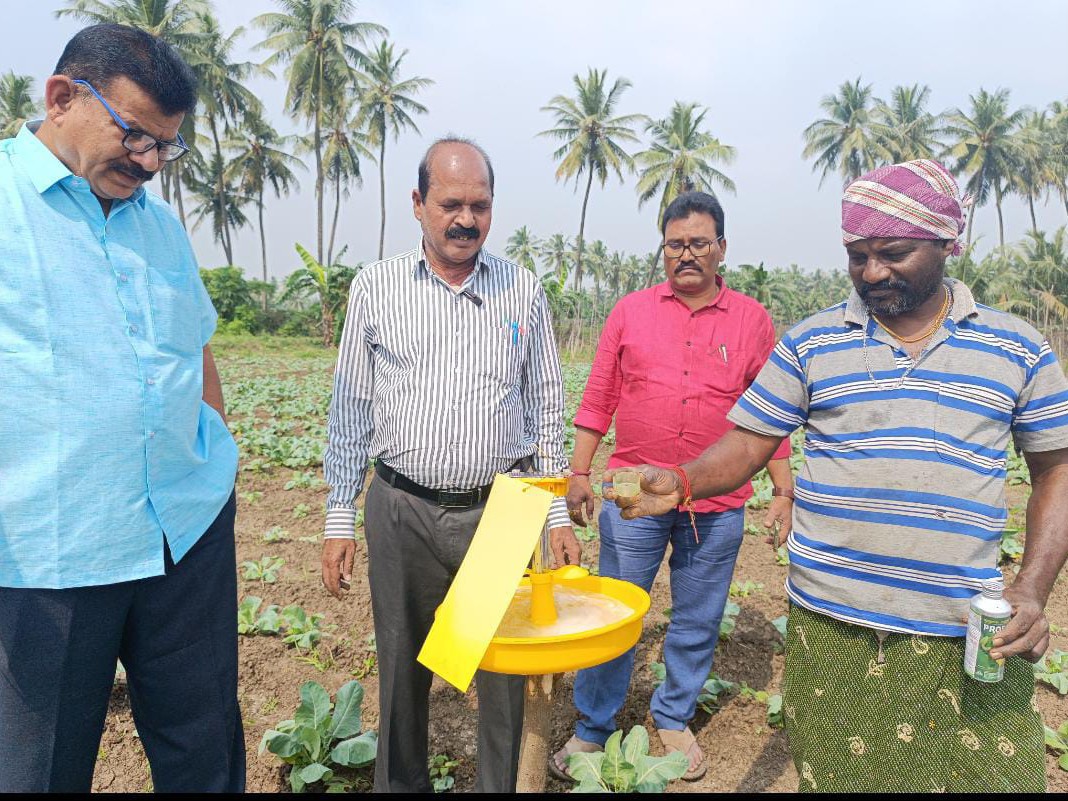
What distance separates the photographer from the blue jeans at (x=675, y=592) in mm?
2850

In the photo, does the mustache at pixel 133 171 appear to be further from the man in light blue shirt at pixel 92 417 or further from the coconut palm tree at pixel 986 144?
the coconut palm tree at pixel 986 144

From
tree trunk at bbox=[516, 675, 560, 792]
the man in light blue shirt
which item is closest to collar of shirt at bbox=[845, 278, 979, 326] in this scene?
tree trunk at bbox=[516, 675, 560, 792]

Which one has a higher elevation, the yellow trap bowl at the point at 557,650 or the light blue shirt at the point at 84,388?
the light blue shirt at the point at 84,388

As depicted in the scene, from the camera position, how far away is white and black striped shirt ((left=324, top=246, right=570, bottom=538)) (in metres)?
2.26

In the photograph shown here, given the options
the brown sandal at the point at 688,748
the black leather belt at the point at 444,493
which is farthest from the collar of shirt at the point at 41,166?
the brown sandal at the point at 688,748

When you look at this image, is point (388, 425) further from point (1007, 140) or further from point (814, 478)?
point (1007, 140)

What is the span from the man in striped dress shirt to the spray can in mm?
1074

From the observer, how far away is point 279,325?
3011cm

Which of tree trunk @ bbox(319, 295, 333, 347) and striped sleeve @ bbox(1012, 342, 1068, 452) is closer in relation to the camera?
striped sleeve @ bbox(1012, 342, 1068, 452)

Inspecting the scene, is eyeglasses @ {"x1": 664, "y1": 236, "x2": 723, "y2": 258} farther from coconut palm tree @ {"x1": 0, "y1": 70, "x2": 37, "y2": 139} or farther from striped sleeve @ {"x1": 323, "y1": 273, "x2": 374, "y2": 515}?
coconut palm tree @ {"x1": 0, "y1": 70, "x2": 37, "y2": 139}

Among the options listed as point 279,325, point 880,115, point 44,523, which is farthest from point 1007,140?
point 44,523

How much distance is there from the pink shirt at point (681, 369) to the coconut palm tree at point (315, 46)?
30076 mm

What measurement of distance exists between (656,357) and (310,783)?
6.89 ft

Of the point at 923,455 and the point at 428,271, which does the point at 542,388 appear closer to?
the point at 428,271
